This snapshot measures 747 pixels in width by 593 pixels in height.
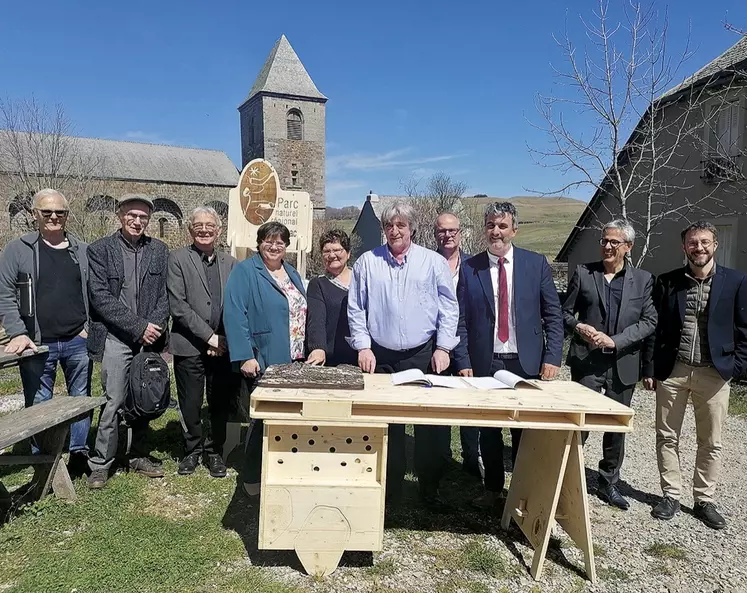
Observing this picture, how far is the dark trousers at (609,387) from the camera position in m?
3.88

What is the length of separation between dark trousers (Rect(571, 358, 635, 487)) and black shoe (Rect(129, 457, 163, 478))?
3379 millimetres

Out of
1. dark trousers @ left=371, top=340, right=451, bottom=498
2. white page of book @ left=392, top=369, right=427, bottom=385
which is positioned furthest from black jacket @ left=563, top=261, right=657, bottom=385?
white page of book @ left=392, top=369, right=427, bottom=385

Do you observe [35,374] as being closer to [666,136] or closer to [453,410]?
[453,410]

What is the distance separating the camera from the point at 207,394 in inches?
170

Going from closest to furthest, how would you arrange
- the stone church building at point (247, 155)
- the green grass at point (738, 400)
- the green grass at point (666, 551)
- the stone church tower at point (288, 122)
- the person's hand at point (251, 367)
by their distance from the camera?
the green grass at point (666, 551)
the person's hand at point (251, 367)
the green grass at point (738, 400)
the stone church building at point (247, 155)
the stone church tower at point (288, 122)

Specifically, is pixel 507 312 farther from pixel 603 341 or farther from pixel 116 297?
pixel 116 297

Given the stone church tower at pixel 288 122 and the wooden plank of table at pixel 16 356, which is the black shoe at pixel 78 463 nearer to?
the wooden plank of table at pixel 16 356

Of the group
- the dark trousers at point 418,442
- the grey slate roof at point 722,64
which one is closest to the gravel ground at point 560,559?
the dark trousers at point 418,442

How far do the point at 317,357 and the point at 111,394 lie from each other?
5.29 feet

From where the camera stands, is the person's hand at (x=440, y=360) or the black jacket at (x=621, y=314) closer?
the person's hand at (x=440, y=360)

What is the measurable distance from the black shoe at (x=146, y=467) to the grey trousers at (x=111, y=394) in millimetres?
274

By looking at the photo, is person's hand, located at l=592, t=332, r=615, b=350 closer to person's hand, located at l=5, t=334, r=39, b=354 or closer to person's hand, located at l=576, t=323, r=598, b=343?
person's hand, located at l=576, t=323, r=598, b=343

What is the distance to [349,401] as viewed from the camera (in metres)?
2.76

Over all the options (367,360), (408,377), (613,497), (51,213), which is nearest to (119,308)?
(51,213)
